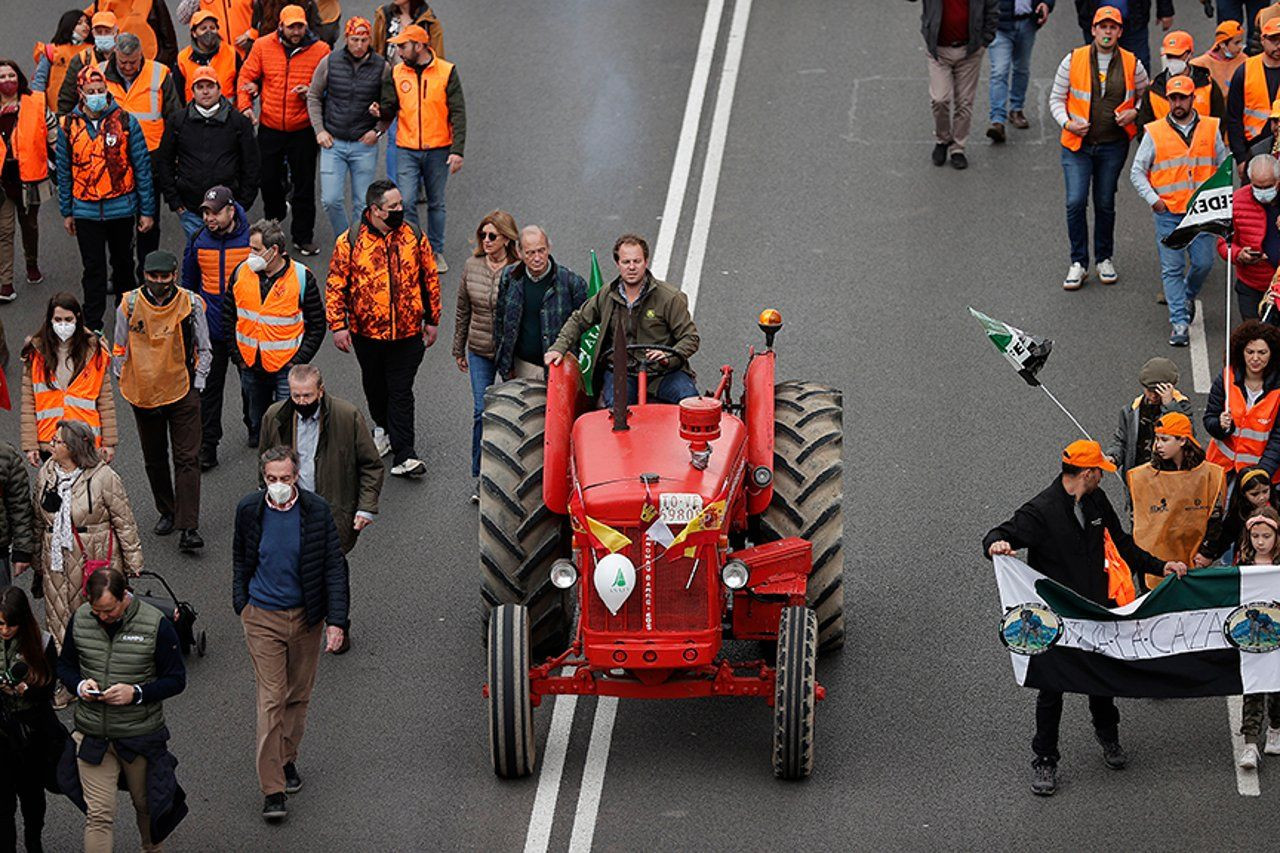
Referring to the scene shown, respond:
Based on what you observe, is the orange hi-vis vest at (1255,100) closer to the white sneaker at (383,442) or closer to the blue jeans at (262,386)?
the white sneaker at (383,442)

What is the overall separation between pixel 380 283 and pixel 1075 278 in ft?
19.9

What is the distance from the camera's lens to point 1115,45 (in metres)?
19.1

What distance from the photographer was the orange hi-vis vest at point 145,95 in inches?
770

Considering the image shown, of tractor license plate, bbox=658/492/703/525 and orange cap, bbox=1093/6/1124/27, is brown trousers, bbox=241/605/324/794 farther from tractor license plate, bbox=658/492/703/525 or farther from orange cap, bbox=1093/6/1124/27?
orange cap, bbox=1093/6/1124/27

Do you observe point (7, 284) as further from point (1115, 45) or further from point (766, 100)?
point (1115, 45)

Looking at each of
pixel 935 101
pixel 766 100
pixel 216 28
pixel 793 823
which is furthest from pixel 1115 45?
pixel 793 823

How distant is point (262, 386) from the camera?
55.2 ft

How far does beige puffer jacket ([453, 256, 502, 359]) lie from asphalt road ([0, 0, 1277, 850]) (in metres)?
1.03

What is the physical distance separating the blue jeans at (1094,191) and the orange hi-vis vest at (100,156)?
294 inches

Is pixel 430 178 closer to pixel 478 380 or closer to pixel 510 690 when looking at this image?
pixel 478 380

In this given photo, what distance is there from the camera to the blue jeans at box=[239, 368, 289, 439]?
659 inches

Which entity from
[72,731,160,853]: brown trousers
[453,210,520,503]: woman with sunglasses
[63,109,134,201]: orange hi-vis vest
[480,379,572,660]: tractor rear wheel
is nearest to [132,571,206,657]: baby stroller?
[480,379,572,660]: tractor rear wheel

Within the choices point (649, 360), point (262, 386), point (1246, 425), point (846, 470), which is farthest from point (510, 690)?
point (1246, 425)

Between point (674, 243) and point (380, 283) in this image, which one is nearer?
point (380, 283)
